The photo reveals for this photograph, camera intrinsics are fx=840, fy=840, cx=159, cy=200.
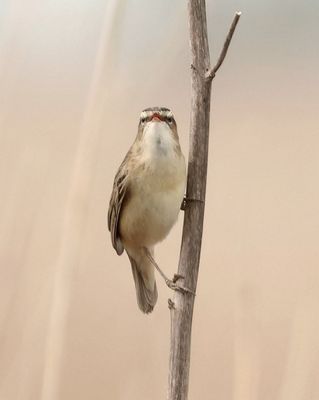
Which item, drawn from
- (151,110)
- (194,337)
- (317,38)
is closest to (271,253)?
(194,337)

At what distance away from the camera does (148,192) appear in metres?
1.71

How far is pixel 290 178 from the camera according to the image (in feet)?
13.4

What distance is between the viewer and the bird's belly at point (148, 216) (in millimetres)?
1652

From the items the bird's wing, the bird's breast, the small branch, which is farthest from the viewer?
the bird's wing

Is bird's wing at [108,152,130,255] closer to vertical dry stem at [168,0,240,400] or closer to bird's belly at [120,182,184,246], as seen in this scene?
bird's belly at [120,182,184,246]

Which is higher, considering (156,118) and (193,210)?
(156,118)

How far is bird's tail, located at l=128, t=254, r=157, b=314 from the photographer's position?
1.81m

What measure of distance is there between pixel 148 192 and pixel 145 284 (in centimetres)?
24

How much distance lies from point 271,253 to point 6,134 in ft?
4.80

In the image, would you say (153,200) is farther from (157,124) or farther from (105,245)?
(105,245)

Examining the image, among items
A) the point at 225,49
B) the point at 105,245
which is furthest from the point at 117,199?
the point at 105,245

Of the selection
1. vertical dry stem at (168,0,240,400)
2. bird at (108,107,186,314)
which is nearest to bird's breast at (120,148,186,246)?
bird at (108,107,186,314)

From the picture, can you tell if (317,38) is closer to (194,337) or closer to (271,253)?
(271,253)

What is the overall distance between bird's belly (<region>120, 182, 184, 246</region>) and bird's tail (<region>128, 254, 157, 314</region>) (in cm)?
7
